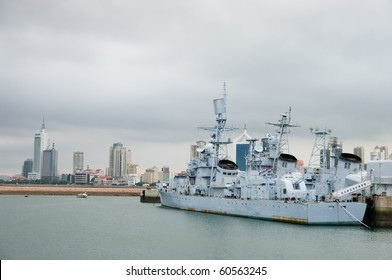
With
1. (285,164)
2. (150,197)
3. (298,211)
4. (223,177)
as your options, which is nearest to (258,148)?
(285,164)

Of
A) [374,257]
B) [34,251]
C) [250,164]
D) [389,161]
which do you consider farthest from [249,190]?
[34,251]

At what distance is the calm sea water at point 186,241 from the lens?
2498cm

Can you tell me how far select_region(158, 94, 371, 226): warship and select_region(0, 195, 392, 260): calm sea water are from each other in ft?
4.92

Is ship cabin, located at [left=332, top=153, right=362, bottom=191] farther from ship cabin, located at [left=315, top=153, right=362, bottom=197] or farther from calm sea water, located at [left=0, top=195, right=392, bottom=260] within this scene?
calm sea water, located at [left=0, top=195, right=392, bottom=260]

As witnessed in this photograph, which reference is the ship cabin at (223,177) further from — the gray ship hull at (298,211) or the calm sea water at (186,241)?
the calm sea water at (186,241)

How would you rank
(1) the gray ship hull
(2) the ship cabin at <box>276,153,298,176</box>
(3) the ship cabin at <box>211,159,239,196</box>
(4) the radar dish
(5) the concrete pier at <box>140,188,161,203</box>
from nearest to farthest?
1. (1) the gray ship hull
2. (2) the ship cabin at <box>276,153,298,176</box>
3. (4) the radar dish
4. (3) the ship cabin at <box>211,159,239,196</box>
5. (5) the concrete pier at <box>140,188,161,203</box>

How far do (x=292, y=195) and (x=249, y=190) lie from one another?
201 inches

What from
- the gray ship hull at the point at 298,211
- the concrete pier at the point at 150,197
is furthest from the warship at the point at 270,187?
the concrete pier at the point at 150,197

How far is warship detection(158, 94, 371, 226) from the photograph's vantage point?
125 feet

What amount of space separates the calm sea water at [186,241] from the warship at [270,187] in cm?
150

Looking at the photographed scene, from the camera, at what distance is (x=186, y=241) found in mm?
29703

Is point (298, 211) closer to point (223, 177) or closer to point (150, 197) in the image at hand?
point (223, 177)

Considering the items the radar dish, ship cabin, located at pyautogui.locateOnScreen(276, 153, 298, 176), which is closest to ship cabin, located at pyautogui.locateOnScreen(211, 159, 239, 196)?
the radar dish

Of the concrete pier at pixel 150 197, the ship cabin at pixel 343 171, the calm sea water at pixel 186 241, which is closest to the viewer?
the calm sea water at pixel 186 241
